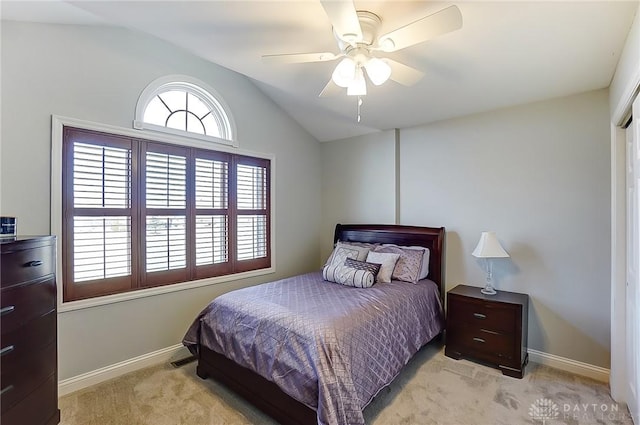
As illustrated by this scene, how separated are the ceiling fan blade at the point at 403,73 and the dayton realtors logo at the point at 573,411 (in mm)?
2464

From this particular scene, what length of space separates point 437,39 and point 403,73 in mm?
360

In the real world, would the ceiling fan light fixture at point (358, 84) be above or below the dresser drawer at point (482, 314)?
above

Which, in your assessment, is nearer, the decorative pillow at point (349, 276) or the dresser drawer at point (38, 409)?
the dresser drawer at point (38, 409)

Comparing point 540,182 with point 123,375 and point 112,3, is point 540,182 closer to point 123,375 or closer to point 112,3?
point 112,3

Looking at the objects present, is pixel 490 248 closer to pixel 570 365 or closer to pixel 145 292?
pixel 570 365

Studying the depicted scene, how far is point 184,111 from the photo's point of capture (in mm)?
3262

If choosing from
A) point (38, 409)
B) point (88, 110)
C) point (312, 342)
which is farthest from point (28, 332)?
point (88, 110)

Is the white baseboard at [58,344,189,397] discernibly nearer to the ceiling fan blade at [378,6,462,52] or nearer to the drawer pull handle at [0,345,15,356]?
the drawer pull handle at [0,345,15,356]

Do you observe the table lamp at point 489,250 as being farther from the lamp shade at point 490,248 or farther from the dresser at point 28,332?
the dresser at point 28,332

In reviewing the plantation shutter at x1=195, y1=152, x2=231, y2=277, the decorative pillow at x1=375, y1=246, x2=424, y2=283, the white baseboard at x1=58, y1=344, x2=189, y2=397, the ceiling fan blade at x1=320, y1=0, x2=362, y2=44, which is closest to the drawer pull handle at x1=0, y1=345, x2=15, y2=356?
the white baseboard at x1=58, y1=344, x2=189, y2=397

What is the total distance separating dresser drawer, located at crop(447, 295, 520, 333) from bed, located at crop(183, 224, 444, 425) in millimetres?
215

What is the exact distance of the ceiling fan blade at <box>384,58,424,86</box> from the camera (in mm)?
2014

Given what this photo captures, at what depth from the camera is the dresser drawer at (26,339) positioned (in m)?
1.61

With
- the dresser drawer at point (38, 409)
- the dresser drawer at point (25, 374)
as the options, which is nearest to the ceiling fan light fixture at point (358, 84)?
the dresser drawer at point (25, 374)
